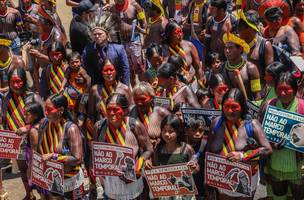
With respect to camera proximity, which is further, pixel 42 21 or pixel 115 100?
pixel 42 21

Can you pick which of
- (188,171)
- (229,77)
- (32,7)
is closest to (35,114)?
(188,171)

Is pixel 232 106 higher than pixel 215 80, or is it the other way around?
pixel 232 106

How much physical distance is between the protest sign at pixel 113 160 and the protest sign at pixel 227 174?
2.56ft

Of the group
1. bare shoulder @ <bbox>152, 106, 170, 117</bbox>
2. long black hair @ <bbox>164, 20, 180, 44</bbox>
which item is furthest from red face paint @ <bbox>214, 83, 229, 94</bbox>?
long black hair @ <bbox>164, 20, 180, 44</bbox>

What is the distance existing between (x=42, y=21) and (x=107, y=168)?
13.1ft

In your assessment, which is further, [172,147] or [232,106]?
[172,147]

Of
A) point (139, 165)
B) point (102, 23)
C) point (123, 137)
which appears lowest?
point (139, 165)

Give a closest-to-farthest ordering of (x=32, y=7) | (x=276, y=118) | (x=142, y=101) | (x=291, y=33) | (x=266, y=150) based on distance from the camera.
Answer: (x=266, y=150)
(x=276, y=118)
(x=142, y=101)
(x=291, y=33)
(x=32, y=7)

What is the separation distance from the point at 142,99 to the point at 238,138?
4.59 feet

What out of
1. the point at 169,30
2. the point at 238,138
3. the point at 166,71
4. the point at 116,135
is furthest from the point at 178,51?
the point at 238,138

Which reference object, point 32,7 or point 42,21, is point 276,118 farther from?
point 32,7

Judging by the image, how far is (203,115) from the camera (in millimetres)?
7289

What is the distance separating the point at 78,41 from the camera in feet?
36.2

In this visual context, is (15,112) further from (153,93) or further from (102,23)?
(153,93)
